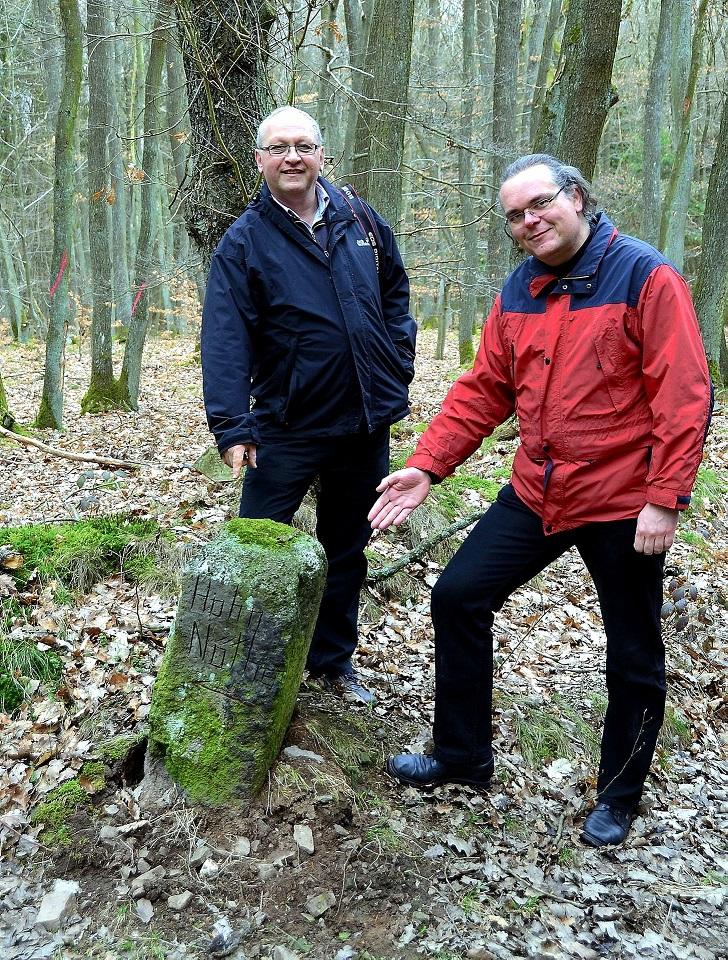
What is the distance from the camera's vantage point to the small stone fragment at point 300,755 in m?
3.47

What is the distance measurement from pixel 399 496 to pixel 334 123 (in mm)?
16639

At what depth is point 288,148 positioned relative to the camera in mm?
3377

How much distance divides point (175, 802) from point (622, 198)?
863 inches

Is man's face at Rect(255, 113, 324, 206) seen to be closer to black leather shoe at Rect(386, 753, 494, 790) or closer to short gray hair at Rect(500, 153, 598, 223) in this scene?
short gray hair at Rect(500, 153, 598, 223)

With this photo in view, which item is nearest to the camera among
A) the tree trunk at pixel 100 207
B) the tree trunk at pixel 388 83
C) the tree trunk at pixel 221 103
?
the tree trunk at pixel 221 103

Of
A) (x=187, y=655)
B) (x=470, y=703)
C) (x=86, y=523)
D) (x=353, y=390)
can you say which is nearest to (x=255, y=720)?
(x=187, y=655)

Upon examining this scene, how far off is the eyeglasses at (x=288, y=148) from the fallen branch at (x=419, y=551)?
284 cm

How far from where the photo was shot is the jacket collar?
9.86 ft

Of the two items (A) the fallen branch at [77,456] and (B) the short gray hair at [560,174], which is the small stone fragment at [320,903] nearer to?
(B) the short gray hair at [560,174]


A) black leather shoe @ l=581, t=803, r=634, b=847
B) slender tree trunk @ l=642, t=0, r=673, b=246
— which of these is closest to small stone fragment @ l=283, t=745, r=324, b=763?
black leather shoe @ l=581, t=803, r=634, b=847

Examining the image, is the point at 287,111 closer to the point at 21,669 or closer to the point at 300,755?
the point at 300,755

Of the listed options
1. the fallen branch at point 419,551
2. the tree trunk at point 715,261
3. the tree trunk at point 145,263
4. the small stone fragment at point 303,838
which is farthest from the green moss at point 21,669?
the tree trunk at point 715,261

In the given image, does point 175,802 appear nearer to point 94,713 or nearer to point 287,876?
point 287,876

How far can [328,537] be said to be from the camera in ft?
13.1
